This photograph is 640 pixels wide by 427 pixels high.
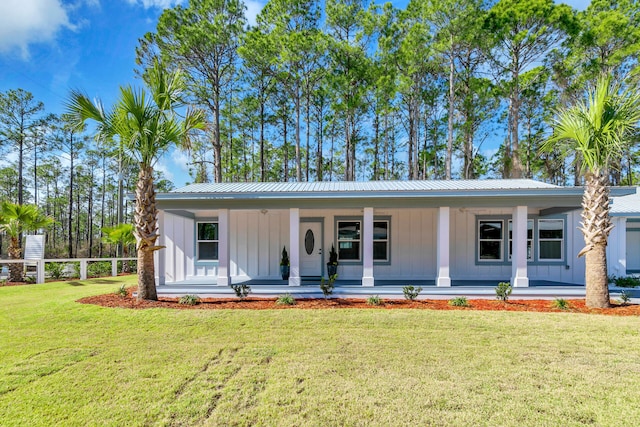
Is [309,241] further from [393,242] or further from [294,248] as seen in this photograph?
[393,242]

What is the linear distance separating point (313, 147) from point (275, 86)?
18.4 feet

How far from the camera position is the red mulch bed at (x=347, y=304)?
682 centimetres

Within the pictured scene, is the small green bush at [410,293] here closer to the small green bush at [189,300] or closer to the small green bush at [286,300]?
the small green bush at [286,300]

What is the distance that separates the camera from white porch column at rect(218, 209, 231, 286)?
8.34 meters

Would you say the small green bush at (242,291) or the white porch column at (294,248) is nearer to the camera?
the small green bush at (242,291)


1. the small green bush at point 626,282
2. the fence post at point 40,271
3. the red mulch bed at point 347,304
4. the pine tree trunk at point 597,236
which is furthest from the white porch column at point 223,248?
the small green bush at point 626,282

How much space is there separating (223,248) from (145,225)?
2.03 m

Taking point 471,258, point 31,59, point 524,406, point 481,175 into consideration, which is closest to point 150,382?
point 524,406

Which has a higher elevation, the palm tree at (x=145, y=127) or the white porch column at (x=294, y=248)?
the palm tree at (x=145, y=127)

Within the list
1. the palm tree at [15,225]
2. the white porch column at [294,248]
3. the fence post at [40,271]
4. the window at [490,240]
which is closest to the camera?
the white porch column at [294,248]

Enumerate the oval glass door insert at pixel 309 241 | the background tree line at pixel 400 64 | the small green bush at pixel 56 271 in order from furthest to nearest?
1. the background tree line at pixel 400 64
2. the small green bush at pixel 56 271
3. the oval glass door insert at pixel 309 241

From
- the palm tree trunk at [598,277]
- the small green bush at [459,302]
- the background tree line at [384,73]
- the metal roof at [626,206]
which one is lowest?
the small green bush at [459,302]

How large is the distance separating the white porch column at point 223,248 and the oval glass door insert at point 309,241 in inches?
114

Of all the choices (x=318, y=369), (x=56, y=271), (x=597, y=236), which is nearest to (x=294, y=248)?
(x=318, y=369)
